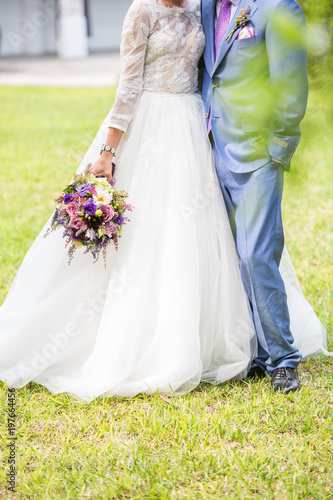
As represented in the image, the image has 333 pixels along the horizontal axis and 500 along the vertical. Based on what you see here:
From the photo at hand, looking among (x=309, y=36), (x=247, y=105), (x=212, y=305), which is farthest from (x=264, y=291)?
(x=309, y=36)

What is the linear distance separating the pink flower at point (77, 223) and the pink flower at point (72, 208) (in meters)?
0.03

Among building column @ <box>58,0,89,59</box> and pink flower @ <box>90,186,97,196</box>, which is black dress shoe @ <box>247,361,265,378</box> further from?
building column @ <box>58,0,89,59</box>

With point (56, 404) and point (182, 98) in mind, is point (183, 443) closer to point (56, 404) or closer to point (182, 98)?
point (56, 404)

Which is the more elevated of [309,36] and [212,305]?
[309,36]

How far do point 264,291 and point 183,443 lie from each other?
0.86m

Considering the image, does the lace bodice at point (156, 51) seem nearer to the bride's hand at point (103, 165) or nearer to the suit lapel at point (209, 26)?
the suit lapel at point (209, 26)

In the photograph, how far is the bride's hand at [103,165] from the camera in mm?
3115

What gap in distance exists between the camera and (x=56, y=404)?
3.00 meters

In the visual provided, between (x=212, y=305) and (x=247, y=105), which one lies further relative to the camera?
(x=212, y=305)

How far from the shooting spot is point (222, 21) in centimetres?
302

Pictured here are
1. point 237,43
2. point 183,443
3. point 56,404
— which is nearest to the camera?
point 183,443

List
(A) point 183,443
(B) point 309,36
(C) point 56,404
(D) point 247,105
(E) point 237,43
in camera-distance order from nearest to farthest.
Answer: (B) point 309,36, (D) point 247,105, (A) point 183,443, (E) point 237,43, (C) point 56,404

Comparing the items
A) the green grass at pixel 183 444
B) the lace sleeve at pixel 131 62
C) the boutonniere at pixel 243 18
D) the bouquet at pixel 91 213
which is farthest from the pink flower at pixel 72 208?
the boutonniere at pixel 243 18

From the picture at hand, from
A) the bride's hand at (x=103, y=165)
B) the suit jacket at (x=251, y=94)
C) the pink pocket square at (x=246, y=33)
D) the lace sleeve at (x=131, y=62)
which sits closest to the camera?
the suit jacket at (x=251, y=94)
